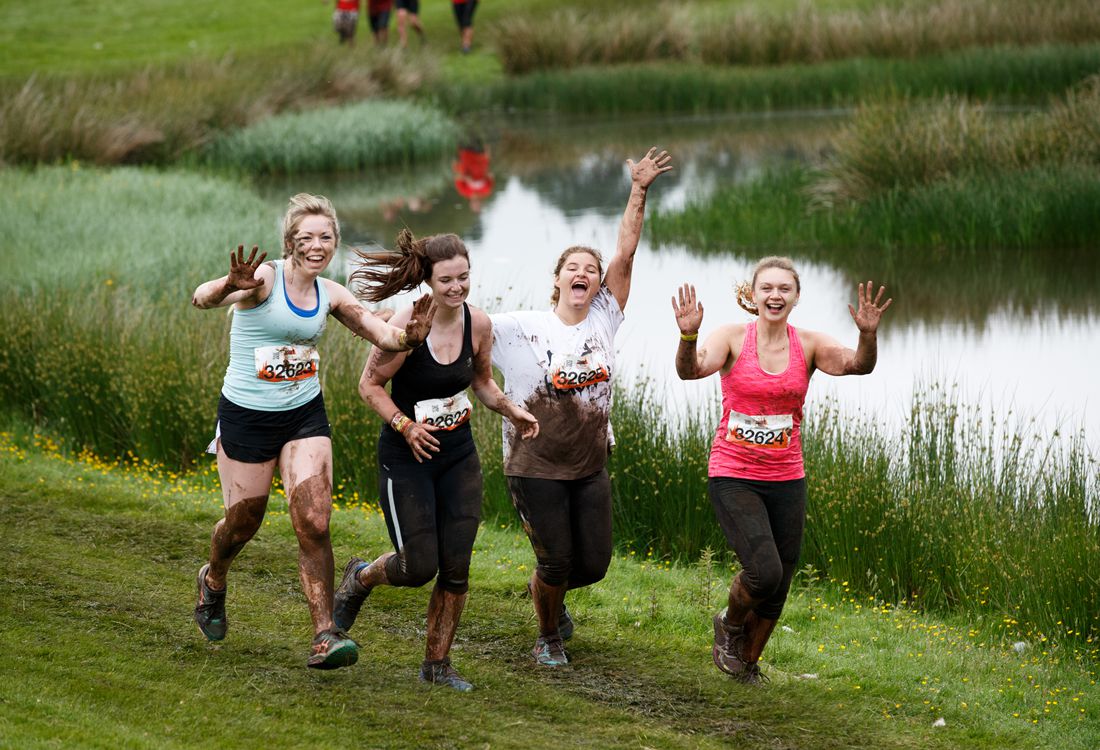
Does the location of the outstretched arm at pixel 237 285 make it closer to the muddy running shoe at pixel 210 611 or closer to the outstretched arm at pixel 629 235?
the muddy running shoe at pixel 210 611

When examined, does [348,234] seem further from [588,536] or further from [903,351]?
[588,536]

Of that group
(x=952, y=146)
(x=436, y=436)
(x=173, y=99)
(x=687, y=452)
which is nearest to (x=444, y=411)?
(x=436, y=436)

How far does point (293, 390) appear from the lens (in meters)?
6.21

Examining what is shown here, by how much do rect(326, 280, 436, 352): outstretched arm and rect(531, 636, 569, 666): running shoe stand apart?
1643mm

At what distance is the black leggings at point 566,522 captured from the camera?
6.43 meters

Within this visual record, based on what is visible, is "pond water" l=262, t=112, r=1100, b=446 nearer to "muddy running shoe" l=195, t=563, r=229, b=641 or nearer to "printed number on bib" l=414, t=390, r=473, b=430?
"printed number on bib" l=414, t=390, r=473, b=430

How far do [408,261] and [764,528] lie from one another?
1.88 meters

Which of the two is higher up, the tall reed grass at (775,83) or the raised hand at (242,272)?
the tall reed grass at (775,83)

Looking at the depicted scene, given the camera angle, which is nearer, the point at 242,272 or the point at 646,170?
the point at 242,272

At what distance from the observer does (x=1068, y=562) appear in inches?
303

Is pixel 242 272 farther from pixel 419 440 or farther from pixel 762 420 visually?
pixel 762 420

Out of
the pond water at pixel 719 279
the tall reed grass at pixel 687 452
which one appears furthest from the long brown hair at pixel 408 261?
the pond water at pixel 719 279

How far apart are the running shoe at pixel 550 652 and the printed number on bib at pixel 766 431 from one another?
1332 mm

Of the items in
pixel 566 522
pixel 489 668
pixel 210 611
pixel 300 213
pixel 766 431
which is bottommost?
pixel 489 668
